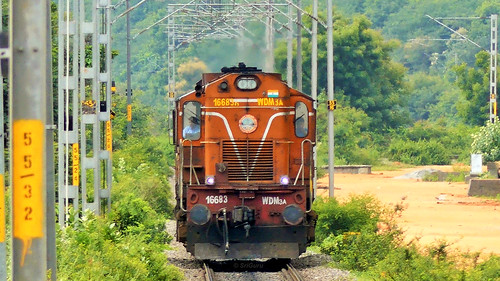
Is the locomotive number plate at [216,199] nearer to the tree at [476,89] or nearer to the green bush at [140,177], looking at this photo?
the green bush at [140,177]

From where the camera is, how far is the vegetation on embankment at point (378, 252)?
602 inches

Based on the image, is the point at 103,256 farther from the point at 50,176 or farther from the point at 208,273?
the point at 50,176

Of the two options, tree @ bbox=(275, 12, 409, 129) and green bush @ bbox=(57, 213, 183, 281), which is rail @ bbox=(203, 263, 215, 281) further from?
tree @ bbox=(275, 12, 409, 129)

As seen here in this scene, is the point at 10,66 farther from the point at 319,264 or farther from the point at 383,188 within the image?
the point at 383,188

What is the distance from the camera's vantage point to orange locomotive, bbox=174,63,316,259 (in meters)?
16.9

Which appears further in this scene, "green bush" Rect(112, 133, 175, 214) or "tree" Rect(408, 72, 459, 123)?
"tree" Rect(408, 72, 459, 123)

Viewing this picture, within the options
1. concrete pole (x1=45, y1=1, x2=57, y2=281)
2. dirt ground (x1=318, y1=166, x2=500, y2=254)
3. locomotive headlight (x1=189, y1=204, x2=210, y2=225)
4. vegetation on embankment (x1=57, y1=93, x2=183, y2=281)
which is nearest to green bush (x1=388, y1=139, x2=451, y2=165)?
dirt ground (x1=318, y1=166, x2=500, y2=254)

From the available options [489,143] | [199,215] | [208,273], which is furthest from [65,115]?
[489,143]

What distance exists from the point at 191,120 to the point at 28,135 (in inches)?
439

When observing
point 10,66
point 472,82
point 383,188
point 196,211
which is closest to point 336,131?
point 472,82

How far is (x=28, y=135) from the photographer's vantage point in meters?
6.19

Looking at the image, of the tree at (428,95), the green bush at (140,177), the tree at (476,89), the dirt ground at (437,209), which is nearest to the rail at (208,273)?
the dirt ground at (437,209)

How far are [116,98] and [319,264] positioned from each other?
3758 centimetres

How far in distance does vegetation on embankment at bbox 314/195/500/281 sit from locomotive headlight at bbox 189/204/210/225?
2.74 m
